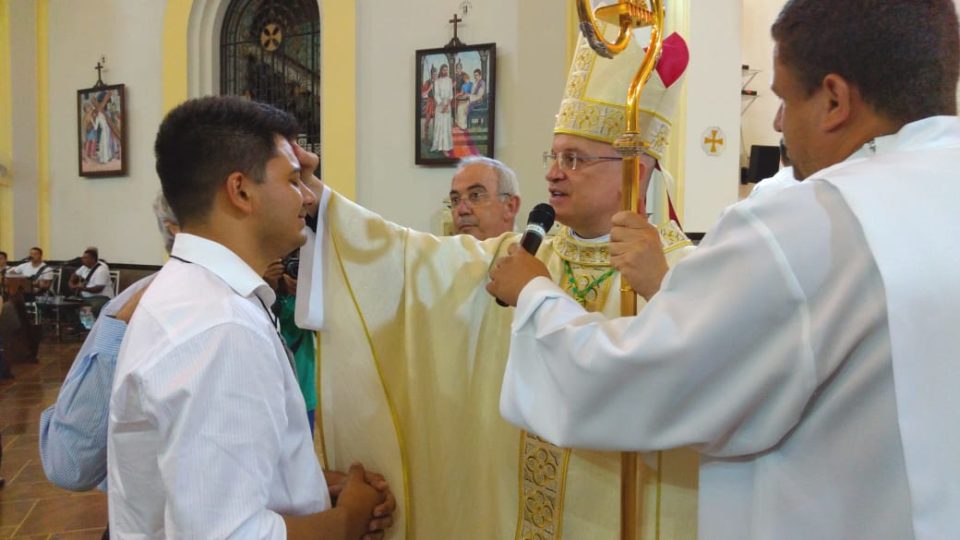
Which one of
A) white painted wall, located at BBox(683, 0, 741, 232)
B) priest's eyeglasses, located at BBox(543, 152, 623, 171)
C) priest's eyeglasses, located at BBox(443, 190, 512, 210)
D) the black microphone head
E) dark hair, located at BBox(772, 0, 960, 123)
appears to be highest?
white painted wall, located at BBox(683, 0, 741, 232)

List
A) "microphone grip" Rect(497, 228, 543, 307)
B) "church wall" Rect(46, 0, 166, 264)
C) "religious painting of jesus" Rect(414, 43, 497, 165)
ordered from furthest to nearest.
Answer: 1. "church wall" Rect(46, 0, 166, 264)
2. "religious painting of jesus" Rect(414, 43, 497, 165)
3. "microphone grip" Rect(497, 228, 543, 307)

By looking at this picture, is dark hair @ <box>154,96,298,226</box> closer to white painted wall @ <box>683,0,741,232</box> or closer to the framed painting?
white painted wall @ <box>683,0,741,232</box>

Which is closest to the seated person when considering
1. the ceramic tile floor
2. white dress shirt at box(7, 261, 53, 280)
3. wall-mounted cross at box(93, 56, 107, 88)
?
the ceramic tile floor

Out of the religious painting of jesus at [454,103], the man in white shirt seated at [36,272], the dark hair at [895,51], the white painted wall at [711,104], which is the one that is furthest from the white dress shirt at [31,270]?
the dark hair at [895,51]

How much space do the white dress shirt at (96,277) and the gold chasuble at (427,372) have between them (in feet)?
29.2

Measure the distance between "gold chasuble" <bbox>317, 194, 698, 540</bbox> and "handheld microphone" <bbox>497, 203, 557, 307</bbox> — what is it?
0.36 metres

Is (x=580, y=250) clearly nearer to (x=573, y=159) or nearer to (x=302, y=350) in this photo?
(x=573, y=159)

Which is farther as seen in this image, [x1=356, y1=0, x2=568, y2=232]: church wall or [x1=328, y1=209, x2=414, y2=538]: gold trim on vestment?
[x1=356, y1=0, x2=568, y2=232]: church wall

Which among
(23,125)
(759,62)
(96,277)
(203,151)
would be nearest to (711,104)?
(759,62)

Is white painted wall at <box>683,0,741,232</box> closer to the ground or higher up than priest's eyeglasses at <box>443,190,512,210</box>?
higher up

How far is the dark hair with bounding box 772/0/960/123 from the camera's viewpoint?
44.2 inches

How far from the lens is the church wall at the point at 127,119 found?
10.3 meters

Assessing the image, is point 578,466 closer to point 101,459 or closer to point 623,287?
point 623,287

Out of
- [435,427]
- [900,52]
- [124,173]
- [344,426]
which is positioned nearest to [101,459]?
[344,426]
